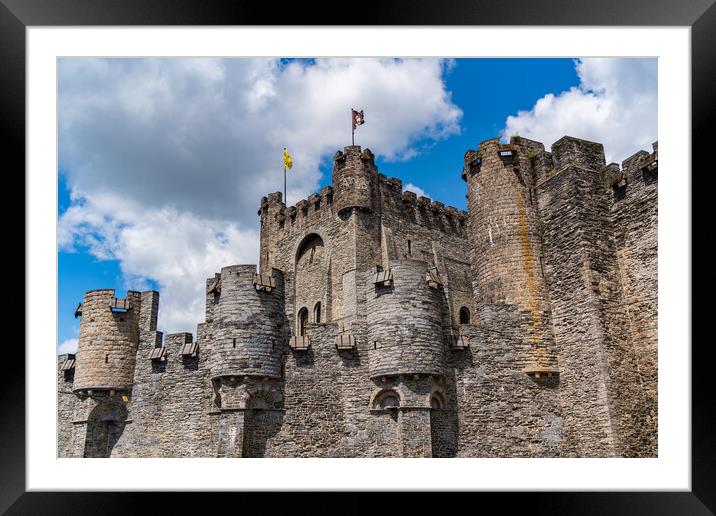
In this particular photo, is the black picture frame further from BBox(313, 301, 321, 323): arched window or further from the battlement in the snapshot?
BBox(313, 301, 321, 323): arched window

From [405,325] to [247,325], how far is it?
14.3ft

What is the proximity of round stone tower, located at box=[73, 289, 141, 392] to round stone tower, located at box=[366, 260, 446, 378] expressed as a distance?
9.08 metres

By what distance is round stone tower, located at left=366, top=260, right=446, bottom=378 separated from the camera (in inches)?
661

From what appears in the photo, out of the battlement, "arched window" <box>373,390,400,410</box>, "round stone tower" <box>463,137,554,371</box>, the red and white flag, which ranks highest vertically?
the red and white flag

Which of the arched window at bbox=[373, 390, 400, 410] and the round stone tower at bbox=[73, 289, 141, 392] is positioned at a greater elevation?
the round stone tower at bbox=[73, 289, 141, 392]

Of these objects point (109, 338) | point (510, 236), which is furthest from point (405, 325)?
point (109, 338)

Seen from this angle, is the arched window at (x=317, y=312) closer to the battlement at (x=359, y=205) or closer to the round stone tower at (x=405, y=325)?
the battlement at (x=359, y=205)

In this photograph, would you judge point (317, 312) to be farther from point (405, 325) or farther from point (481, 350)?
point (405, 325)

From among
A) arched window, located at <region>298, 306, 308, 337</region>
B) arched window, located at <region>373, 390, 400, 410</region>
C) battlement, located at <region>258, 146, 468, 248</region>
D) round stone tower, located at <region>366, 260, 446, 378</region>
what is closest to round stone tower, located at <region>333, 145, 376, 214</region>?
battlement, located at <region>258, 146, 468, 248</region>

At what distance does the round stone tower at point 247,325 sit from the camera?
17.4m
